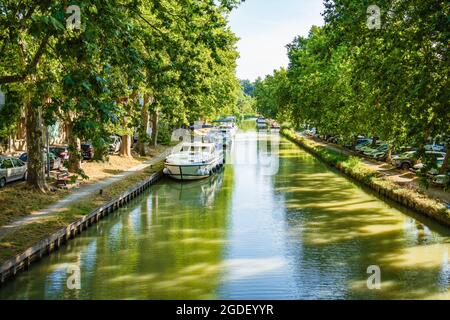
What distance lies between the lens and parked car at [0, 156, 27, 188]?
82.4ft

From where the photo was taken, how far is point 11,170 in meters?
25.9

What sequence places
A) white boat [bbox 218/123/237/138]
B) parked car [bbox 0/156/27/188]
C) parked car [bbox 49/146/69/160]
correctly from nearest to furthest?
parked car [bbox 0/156/27/188], parked car [bbox 49/146/69/160], white boat [bbox 218/123/237/138]

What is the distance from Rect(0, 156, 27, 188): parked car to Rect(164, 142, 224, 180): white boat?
1017cm

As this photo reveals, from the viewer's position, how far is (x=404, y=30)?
16.0 metres

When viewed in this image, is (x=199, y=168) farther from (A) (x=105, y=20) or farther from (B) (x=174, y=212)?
(A) (x=105, y=20)

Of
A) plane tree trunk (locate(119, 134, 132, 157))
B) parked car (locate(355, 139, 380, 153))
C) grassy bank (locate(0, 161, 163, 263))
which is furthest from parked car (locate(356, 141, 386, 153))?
grassy bank (locate(0, 161, 163, 263))

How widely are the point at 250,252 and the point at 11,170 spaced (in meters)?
13.9

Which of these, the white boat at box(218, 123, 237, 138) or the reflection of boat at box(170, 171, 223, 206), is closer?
the reflection of boat at box(170, 171, 223, 206)

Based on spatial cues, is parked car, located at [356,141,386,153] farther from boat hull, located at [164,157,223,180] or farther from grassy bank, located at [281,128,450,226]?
boat hull, located at [164,157,223,180]

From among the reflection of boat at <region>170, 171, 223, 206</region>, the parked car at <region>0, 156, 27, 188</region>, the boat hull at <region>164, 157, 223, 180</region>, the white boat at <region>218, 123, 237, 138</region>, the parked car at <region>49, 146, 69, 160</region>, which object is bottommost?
the reflection of boat at <region>170, 171, 223, 206</region>

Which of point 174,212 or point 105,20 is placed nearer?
point 105,20

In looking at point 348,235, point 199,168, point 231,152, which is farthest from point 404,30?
point 231,152

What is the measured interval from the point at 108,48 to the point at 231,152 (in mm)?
45857

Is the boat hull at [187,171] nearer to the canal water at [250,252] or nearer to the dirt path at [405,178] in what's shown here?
the canal water at [250,252]
